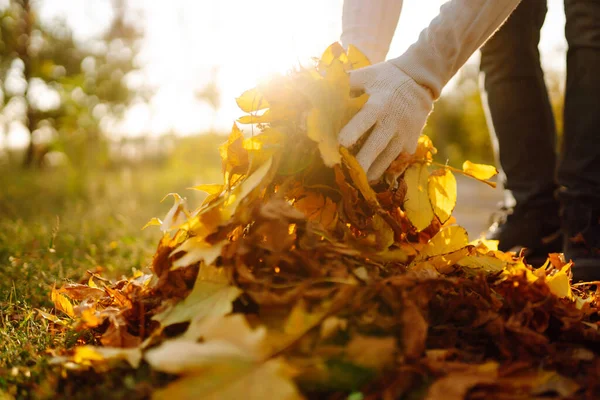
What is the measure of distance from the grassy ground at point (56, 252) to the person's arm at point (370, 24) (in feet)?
3.72

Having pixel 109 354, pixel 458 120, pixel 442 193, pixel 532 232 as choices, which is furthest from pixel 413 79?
pixel 458 120

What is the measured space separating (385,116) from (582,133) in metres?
1.06

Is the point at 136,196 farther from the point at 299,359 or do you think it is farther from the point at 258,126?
the point at 299,359

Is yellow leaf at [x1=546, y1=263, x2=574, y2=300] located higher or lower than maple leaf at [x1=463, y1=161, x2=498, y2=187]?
lower

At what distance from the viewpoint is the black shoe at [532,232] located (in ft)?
7.32

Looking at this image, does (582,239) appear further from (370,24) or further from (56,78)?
(56,78)

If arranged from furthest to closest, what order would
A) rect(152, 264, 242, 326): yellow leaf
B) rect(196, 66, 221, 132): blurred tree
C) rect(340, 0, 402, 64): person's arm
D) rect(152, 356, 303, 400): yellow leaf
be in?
rect(196, 66, 221, 132): blurred tree < rect(340, 0, 402, 64): person's arm < rect(152, 264, 242, 326): yellow leaf < rect(152, 356, 303, 400): yellow leaf

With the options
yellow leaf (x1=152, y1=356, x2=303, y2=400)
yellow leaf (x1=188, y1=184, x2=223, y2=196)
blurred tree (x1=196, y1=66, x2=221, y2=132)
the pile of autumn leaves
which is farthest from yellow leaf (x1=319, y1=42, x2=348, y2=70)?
blurred tree (x1=196, y1=66, x2=221, y2=132)

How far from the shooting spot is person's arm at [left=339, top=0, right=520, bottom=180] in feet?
4.27

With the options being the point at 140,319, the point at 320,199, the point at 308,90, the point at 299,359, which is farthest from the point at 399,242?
the point at 140,319

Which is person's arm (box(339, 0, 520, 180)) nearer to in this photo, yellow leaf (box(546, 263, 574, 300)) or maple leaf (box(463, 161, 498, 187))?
maple leaf (box(463, 161, 498, 187))

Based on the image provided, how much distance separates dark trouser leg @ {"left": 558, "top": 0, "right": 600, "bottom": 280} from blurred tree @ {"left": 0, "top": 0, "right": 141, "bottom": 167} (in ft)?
16.9

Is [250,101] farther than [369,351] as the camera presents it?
Yes

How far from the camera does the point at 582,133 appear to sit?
76.2 inches
